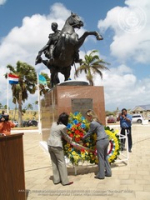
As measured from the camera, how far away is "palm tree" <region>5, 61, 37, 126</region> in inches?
1377

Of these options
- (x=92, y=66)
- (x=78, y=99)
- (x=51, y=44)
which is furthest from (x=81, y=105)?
(x=92, y=66)

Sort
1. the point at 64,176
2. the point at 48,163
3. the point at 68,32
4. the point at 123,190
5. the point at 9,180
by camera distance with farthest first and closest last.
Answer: the point at 68,32
the point at 48,163
the point at 64,176
the point at 123,190
the point at 9,180

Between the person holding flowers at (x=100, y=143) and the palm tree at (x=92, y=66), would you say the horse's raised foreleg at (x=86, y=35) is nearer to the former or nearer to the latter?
the person holding flowers at (x=100, y=143)

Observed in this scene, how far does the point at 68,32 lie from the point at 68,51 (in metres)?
0.63

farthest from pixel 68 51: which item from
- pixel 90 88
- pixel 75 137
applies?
pixel 75 137

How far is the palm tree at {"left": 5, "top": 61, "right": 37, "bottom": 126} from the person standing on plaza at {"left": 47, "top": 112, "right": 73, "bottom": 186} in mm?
30498

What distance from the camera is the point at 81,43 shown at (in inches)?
323

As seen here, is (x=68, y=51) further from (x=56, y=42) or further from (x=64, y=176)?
(x=64, y=176)

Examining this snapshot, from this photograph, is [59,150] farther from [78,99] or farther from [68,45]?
[68,45]

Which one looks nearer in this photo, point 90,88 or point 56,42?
point 90,88

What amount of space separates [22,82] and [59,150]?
1235 inches

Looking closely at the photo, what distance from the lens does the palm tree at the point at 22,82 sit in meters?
35.0

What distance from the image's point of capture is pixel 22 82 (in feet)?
116

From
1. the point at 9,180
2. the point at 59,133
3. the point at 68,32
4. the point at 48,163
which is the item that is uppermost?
the point at 68,32
